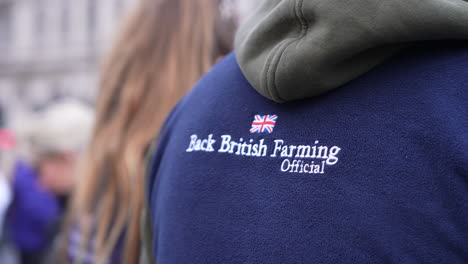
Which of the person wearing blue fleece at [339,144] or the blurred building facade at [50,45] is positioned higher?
the blurred building facade at [50,45]

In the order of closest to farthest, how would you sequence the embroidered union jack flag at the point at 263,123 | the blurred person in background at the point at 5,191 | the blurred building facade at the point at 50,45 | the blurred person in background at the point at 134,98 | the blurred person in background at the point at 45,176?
1. the embroidered union jack flag at the point at 263,123
2. the blurred person in background at the point at 134,98
3. the blurred person in background at the point at 5,191
4. the blurred person in background at the point at 45,176
5. the blurred building facade at the point at 50,45

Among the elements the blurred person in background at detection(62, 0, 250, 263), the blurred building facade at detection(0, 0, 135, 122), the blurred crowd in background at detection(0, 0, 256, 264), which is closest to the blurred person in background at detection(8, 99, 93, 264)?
the blurred crowd in background at detection(0, 0, 256, 264)

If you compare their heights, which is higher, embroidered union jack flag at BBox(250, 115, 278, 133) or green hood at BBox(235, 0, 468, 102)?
green hood at BBox(235, 0, 468, 102)

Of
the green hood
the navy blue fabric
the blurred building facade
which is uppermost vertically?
the blurred building facade

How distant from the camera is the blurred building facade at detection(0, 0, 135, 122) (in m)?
30.7

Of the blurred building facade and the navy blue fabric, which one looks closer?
the navy blue fabric

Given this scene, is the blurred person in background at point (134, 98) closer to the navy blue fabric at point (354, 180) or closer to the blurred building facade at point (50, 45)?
the navy blue fabric at point (354, 180)

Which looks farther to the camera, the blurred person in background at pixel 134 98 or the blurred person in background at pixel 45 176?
the blurred person in background at pixel 45 176

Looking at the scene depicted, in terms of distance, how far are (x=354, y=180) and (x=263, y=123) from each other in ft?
0.84

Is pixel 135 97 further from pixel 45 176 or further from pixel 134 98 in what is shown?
pixel 45 176

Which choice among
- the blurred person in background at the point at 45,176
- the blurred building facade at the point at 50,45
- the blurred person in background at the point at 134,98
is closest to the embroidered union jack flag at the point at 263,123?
the blurred person in background at the point at 134,98

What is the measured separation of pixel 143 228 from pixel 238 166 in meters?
0.50

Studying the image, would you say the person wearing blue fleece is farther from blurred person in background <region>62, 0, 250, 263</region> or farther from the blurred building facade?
the blurred building facade

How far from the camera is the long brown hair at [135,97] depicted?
6.63ft
